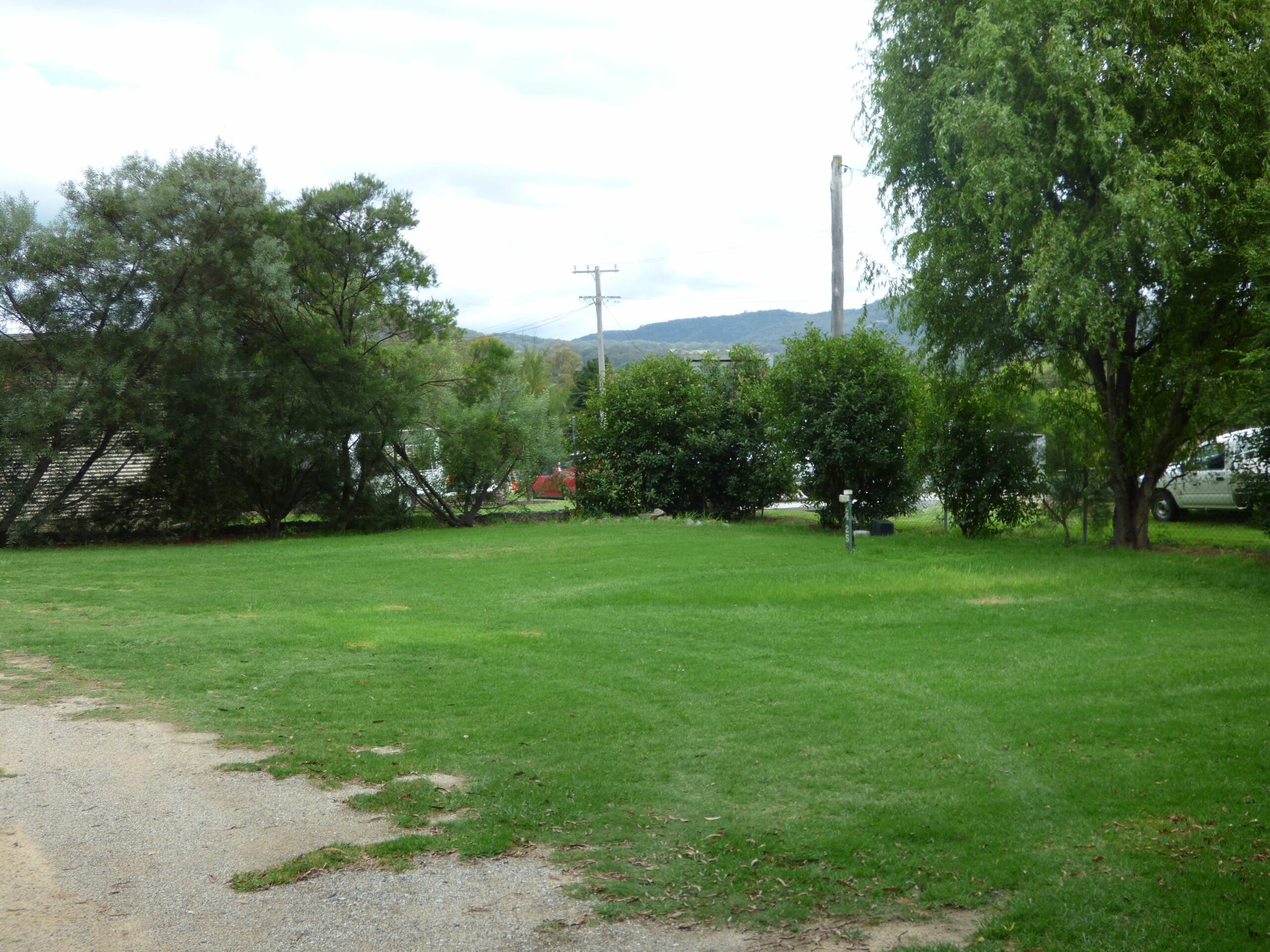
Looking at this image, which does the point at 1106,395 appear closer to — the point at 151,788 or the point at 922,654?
the point at 922,654

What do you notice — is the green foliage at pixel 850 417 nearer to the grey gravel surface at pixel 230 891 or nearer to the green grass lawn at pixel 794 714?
the green grass lawn at pixel 794 714

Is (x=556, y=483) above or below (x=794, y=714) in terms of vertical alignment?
above

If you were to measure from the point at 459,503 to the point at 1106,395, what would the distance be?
51.7ft

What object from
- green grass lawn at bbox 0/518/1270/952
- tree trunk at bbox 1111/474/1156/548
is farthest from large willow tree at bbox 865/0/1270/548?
green grass lawn at bbox 0/518/1270/952

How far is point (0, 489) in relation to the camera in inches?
824

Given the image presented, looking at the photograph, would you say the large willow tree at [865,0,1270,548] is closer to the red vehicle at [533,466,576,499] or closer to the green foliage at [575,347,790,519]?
the green foliage at [575,347,790,519]

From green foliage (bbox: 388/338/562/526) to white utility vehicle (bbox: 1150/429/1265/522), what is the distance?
14464 millimetres

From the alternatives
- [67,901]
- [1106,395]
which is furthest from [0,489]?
[1106,395]

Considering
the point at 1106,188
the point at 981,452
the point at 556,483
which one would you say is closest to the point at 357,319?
the point at 556,483

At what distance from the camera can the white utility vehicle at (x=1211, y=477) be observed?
14984 mm

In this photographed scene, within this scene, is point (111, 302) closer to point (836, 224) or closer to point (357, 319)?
point (357, 319)

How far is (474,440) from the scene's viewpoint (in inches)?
1002

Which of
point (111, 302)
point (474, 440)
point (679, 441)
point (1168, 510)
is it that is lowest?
point (1168, 510)

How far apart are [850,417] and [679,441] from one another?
18.4 feet
